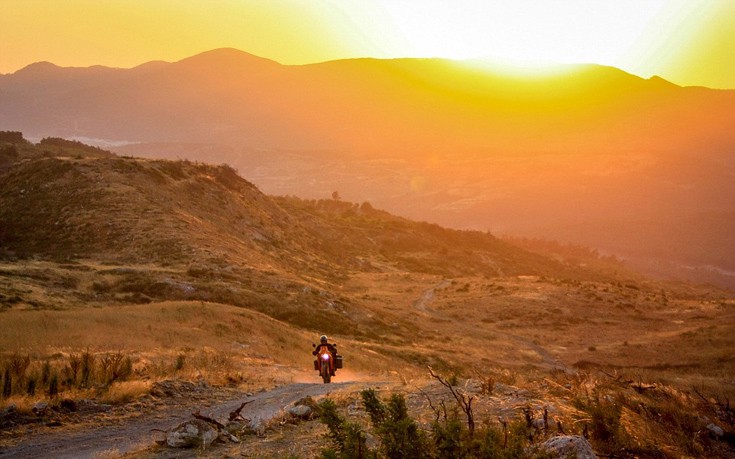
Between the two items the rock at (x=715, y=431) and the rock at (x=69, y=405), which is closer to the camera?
the rock at (x=715, y=431)

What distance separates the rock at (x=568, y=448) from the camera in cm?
575

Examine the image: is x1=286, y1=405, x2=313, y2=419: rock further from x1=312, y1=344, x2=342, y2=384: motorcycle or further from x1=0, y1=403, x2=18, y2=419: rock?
x1=312, y1=344, x2=342, y2=384: motorcycle

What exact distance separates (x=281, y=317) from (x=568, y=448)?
94.6ft

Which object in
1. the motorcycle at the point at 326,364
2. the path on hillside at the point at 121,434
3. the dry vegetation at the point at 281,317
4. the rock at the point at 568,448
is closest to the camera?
the rock at the point at 568,448

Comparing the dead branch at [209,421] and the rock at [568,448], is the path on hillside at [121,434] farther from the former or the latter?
the rock at [568,448]

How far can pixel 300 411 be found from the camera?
29.4ft

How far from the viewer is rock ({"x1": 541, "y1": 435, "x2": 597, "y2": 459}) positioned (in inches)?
227

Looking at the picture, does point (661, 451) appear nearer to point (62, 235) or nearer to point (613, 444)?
point (613, 444)

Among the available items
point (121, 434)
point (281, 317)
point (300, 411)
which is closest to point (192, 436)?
point (121, 434)

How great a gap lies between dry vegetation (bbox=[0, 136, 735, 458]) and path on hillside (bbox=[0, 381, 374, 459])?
3.17 feet

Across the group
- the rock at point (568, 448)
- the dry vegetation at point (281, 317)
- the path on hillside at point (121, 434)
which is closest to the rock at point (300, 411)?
the path on hillside at point (121, 434)

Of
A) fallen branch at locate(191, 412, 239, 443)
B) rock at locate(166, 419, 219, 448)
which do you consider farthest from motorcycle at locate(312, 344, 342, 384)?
→ rock at locate(166, 419, 219, 448)

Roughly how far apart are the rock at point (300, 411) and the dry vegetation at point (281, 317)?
2.50 ft

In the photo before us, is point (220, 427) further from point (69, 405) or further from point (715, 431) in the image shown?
point (715, 431)
